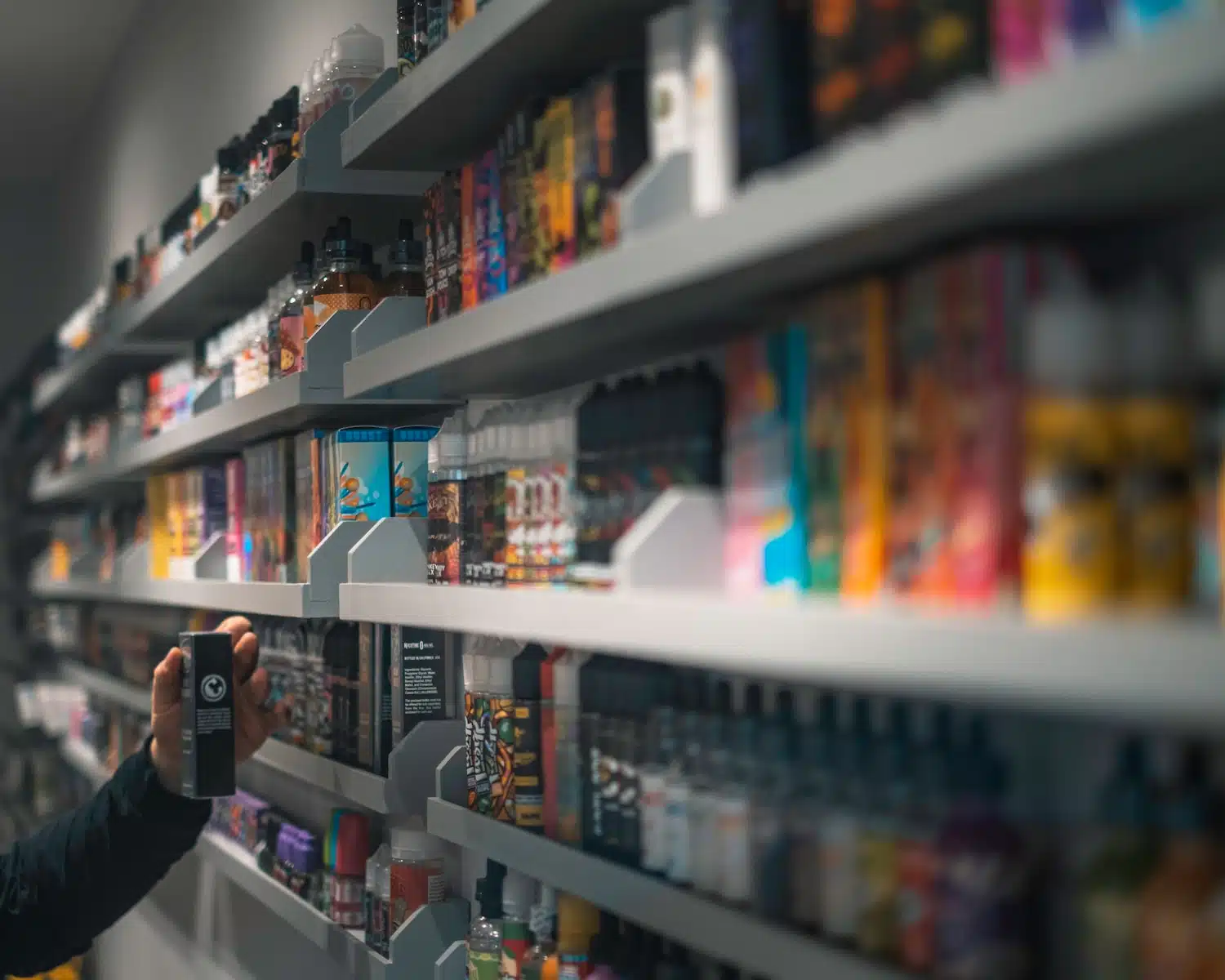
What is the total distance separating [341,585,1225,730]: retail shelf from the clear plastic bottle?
144cm

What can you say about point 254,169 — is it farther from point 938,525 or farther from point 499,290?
point 938,525

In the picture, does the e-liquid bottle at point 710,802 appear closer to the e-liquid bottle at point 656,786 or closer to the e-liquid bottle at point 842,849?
the e-liquid bottle at point 656,786

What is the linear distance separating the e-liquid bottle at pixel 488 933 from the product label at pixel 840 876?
869 mm

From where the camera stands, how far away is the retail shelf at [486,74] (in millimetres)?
1728

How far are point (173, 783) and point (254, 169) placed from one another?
125 cm

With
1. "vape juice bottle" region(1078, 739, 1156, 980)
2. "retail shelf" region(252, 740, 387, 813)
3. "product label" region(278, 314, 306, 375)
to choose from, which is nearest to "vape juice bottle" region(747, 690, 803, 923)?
"vape juice bottle" region(1078, 739, 1156, 980)

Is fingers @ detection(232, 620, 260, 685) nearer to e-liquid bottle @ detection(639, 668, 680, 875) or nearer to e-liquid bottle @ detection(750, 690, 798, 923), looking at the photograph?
e-liquid bottle @ detection(639, 668, 680, 875)

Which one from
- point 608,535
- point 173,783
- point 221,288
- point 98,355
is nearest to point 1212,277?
point 608,535

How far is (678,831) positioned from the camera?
5.21 feet

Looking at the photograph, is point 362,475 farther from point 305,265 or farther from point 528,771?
point 528,771

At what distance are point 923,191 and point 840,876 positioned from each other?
62 cm

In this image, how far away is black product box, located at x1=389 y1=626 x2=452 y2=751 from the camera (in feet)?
8.25

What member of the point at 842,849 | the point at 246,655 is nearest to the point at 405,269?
the point at 246,655

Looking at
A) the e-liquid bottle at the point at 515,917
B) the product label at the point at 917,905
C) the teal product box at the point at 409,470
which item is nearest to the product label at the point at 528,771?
the e-liquid bottle at the point at 515,917
